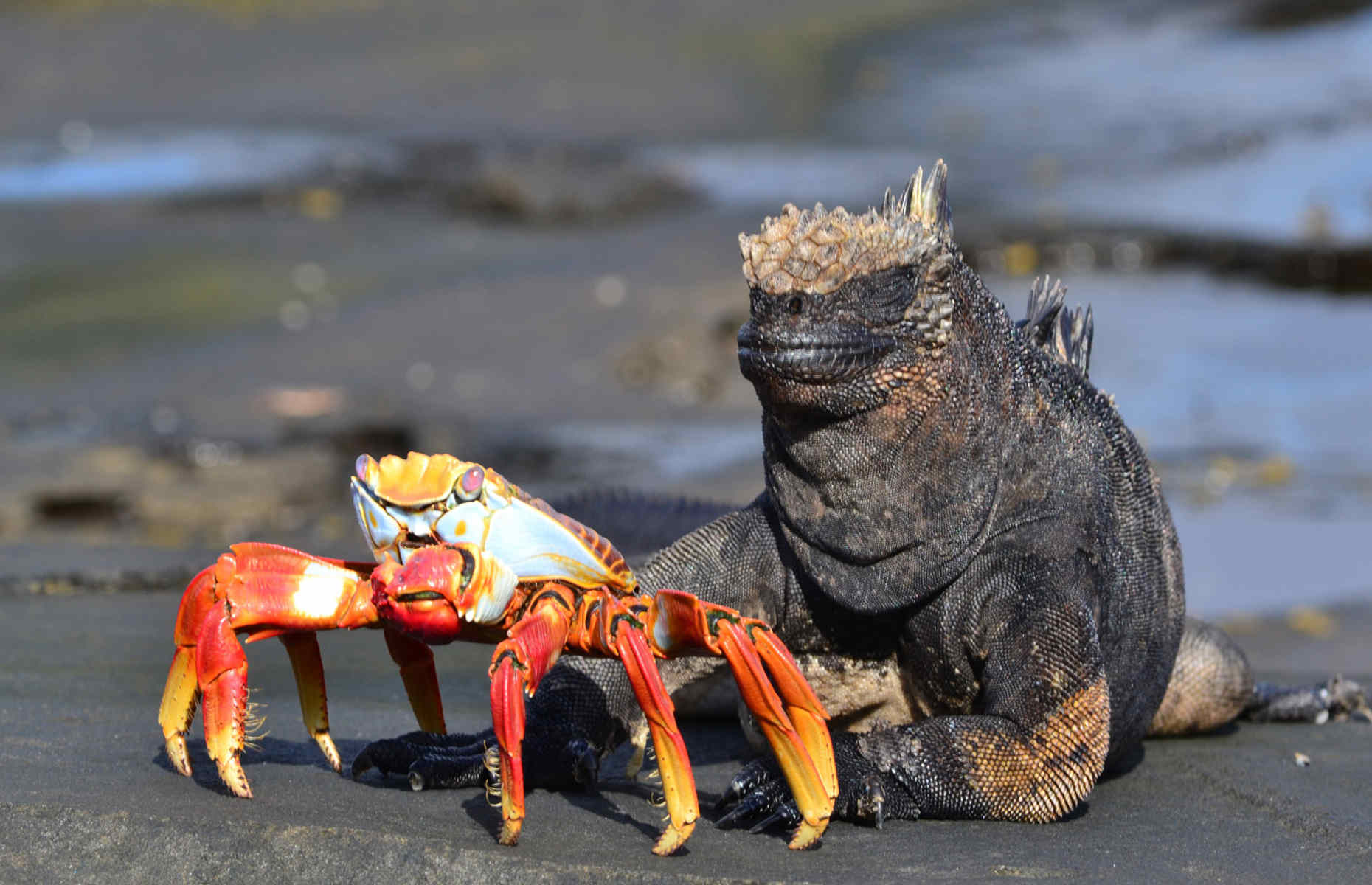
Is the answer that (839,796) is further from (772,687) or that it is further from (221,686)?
(221,686)

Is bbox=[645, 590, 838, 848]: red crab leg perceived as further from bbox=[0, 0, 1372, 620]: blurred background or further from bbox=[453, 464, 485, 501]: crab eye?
bbox=[0, 0, 1372, 620]: blurred background

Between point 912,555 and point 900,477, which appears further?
point 912,555

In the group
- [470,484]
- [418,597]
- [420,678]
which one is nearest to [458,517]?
[470,484]

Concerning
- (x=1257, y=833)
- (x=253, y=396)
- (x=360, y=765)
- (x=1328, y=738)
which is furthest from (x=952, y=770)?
(x=253, y=396)

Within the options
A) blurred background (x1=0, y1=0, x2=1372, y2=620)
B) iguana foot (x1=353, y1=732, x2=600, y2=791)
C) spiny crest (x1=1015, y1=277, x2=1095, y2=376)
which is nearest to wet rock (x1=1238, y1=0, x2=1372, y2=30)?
blurred background (x1=0, y1=0, x2=1372, y2=620)

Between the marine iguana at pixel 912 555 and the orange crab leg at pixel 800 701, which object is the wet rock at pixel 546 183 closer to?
the marine iguana at pixel 912 555

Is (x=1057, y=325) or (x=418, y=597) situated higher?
(x=1057, y=325)

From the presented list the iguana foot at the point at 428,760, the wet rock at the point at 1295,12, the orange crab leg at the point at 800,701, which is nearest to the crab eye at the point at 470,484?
the orange crab leg at the point at 800,701
